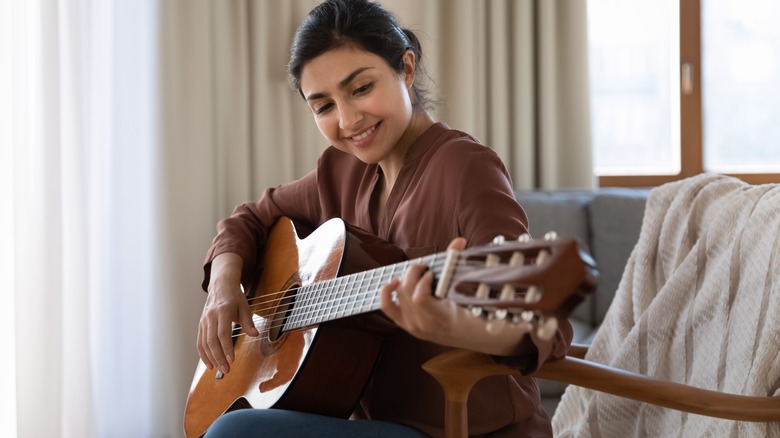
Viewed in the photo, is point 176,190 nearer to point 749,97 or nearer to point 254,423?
point 254,423

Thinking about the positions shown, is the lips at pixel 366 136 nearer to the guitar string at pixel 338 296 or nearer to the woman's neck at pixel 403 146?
the woman's neck at pixel 403 146

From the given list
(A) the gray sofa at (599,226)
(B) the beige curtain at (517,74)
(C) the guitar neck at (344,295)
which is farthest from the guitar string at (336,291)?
(B) the beige curtain at (517,74)

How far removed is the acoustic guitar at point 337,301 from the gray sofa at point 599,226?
125cm

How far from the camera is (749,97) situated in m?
3.54

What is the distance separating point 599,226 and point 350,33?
1.55m

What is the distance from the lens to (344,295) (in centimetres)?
125

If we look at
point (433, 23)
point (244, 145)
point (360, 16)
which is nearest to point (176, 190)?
point (244, 145)

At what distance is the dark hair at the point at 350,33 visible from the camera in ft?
4.80

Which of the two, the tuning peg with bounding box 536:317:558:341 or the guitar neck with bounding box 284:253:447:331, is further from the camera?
the guitar neck with bounding box 284:253:447:331

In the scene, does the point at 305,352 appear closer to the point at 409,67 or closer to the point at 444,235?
the point at 444,235

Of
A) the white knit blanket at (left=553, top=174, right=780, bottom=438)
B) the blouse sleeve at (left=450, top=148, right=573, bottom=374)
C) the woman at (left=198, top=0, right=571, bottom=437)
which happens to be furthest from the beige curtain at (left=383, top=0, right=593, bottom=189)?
the blouse sleeve at (left=450, top=148, right=573, bottom=374)

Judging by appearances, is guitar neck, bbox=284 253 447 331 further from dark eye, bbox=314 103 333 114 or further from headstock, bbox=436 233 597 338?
dark eye, bbox=314 103 333 114

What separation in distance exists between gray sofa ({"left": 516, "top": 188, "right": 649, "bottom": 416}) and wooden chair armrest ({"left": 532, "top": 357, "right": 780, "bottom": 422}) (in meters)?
1.30

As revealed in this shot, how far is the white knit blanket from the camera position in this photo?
4.91ft
